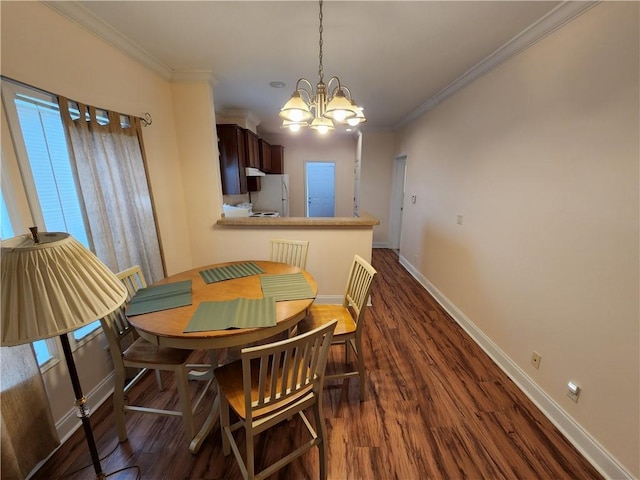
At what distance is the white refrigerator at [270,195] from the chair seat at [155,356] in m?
3.89

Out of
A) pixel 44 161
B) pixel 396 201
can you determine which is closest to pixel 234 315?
pixel 44 161

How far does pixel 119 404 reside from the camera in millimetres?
1460

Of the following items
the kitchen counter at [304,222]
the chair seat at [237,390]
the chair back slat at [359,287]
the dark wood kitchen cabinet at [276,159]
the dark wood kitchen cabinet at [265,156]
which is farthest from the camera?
the dark wood kitchen cabinet at [276,159]

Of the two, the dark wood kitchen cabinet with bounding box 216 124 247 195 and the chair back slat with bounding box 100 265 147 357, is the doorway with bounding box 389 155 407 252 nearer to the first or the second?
the dark wood kitchen cabinet with bounding box 216 124 247 195

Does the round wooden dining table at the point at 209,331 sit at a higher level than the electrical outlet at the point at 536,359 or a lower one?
higher

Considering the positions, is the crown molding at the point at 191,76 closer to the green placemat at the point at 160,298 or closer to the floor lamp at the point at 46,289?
the green placemat at the point at 160,298

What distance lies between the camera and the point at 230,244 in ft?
9.57

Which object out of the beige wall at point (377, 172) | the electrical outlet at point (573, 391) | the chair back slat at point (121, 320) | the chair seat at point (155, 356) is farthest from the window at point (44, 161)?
the beige wall at point (377, 172)

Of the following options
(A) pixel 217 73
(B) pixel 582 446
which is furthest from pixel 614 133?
(A) pixel 217 73

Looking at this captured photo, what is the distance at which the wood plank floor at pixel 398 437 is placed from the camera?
4.46 feet

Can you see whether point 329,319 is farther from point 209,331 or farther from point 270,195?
point 270,195

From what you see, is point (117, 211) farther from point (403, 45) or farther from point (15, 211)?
point (403, 45)

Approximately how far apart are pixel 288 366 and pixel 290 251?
1403mm

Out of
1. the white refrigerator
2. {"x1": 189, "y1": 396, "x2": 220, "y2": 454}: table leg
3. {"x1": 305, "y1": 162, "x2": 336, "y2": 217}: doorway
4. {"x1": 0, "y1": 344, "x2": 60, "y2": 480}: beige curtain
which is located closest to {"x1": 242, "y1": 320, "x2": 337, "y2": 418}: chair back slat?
{"x1": 189, "y1": 396, "x2": 220, "y2": 454}: table leg
